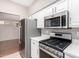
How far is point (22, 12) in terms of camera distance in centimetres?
350

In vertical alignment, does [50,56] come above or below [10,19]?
below

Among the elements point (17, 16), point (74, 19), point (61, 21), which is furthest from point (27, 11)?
point (74, 19)

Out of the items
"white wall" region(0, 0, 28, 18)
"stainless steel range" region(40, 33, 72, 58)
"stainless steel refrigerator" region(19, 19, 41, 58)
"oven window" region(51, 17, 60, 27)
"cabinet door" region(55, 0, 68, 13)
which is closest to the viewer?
"stainless steel range" region(40, 33, 72, 58)

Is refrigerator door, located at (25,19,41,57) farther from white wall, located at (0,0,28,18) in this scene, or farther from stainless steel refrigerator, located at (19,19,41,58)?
white wall, located at (0,0,28,18)

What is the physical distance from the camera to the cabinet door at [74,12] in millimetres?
1157

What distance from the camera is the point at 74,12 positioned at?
1.20 metres

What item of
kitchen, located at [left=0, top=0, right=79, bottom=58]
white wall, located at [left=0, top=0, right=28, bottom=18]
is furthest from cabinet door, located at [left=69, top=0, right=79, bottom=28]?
white wall, located at [left=0, top=0, right=28, bottom=18]

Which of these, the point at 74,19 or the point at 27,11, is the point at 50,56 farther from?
the point at 27,11

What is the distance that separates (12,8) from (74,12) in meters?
2.99

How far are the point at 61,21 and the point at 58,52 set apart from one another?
0.72 metres

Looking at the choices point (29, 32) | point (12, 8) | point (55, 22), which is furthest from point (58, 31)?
point (12, 8)

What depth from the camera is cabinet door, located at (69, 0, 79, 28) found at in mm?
1157

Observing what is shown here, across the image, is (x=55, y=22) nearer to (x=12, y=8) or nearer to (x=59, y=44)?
(x=59, y=44)

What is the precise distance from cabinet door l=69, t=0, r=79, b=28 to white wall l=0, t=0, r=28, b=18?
2838 millimetres
